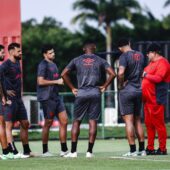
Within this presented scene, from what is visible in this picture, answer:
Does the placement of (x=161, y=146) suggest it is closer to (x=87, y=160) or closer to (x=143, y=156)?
(x=143, y=156)

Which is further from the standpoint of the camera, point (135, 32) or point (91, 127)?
point (135, 32)

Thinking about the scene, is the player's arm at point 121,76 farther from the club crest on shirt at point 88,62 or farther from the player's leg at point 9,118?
the player's leg at point 9,118

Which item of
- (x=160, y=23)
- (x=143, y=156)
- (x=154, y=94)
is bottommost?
(x=143, y=156)

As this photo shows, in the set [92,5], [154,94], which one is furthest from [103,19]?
[154,94]

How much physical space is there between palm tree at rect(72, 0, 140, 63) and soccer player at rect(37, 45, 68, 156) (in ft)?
203

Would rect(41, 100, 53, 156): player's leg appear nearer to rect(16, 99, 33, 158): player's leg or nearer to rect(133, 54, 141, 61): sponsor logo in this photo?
rect(16, 99, 33, 158): player's leg

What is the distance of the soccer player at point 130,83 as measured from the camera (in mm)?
15938

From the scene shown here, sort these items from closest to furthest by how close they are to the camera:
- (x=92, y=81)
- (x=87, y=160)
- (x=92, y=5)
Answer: (x=87, y=160) → (x=92, y=81) → (x=92, y=5)

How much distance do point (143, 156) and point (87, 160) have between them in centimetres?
169

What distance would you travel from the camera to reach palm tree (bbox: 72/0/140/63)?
78.7 meters

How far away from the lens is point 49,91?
54.3 feet

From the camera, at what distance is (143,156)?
15.8 m

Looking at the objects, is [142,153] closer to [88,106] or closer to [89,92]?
[88,106]

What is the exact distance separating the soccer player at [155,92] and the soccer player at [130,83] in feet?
0.94
